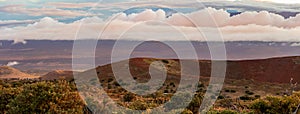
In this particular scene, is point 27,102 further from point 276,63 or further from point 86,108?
point 276,63

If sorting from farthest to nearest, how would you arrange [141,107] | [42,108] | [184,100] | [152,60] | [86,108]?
[152,60], [184,100], [86,108], [141,107], [42,108]

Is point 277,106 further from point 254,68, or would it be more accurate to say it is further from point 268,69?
point 254,68

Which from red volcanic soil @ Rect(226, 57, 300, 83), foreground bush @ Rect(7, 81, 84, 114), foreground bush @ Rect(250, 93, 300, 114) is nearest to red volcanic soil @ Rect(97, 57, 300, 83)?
red volcanic soil @ Rect(226, 57, 300, 83)

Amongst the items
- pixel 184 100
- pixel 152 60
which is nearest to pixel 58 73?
pixel 152 60

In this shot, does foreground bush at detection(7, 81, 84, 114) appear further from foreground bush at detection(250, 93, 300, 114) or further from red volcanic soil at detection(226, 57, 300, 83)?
red volcanic soil at detection(226, 57, 300, 83)

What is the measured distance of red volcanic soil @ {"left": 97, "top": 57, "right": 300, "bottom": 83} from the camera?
112 m

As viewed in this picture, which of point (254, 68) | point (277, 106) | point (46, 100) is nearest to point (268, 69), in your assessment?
point (254, 68)

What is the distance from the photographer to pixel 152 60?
12269cm

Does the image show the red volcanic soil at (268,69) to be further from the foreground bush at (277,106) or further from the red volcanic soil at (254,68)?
the foreground bush at (277,106)

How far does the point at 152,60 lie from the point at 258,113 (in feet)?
303

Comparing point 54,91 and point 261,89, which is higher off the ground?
point 54,91

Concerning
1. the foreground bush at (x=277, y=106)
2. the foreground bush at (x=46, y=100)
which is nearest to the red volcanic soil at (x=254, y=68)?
the foreground bush at (x=277, y=106)

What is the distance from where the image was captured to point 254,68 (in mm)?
124562

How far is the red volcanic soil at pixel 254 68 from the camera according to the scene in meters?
112
